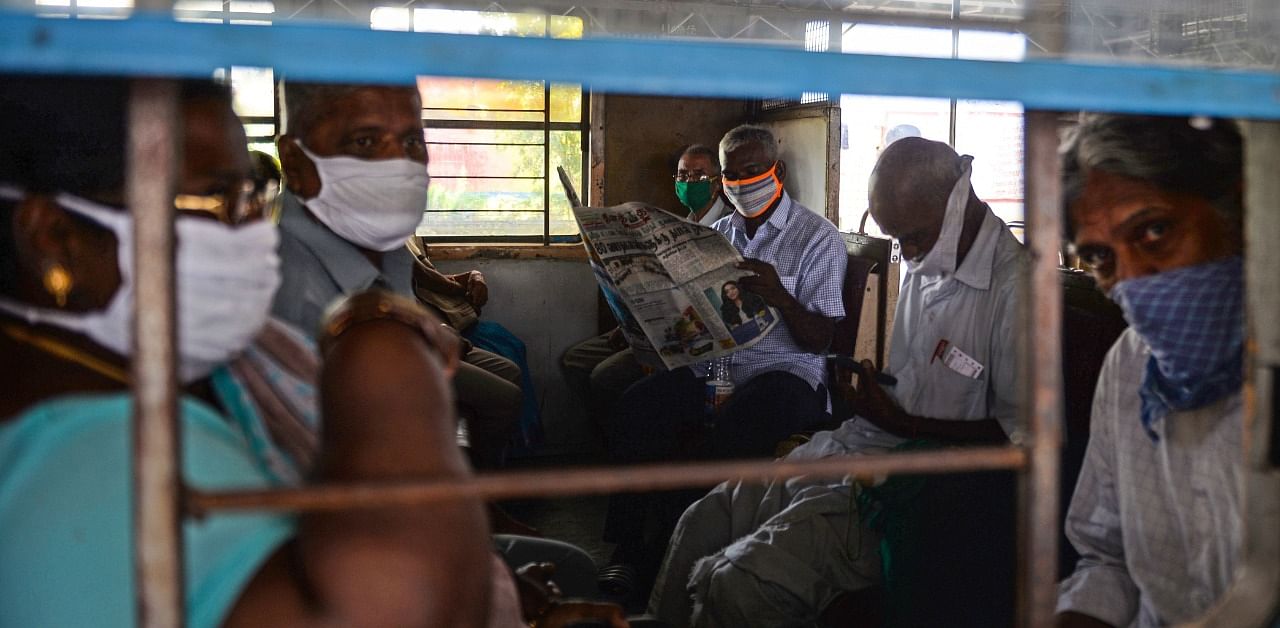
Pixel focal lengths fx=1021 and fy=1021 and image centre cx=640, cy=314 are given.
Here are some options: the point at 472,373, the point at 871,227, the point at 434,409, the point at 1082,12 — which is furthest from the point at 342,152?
the point at 1082,12

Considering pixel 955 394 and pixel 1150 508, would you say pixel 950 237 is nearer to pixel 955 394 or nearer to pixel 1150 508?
pixel 955 394

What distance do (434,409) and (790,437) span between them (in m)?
2.38

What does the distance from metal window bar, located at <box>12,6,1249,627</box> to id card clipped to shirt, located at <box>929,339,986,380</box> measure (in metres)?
1.33

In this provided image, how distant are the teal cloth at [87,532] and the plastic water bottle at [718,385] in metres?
2.60

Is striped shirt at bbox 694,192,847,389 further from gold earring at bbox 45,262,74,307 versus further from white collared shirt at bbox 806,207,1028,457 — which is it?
gold earring at bbox 45,262,74,307

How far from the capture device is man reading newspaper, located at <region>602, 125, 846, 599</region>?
10.8 ft

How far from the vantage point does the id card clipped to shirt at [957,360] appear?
7.97ft

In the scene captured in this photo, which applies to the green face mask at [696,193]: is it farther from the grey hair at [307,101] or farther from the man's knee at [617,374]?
the grey hair at [307,101]

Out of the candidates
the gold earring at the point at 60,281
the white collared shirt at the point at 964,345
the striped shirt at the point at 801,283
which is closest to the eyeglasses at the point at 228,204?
the gold earring at the point at 60,281

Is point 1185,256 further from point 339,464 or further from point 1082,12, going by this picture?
point 1082,12

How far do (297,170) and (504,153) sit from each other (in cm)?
388

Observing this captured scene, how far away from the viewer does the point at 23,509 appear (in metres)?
0.87

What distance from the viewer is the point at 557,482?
83 centimetres

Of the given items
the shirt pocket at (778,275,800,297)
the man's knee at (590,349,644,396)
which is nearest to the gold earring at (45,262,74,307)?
the shirt pocket at (778,275,800,297)
